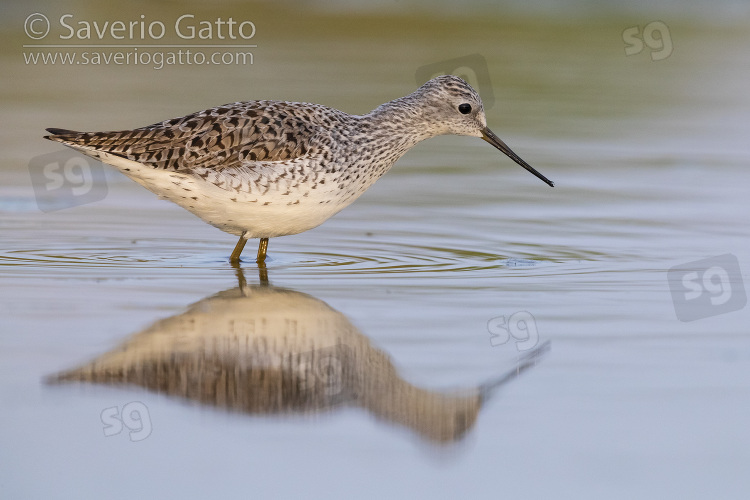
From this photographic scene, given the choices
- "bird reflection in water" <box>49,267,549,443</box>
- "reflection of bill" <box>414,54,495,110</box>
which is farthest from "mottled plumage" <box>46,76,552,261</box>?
"reflection of bill" <box>414,54,495,110</box>

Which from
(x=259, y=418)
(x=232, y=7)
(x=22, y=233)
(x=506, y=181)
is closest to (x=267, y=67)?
(x=232, y=7)

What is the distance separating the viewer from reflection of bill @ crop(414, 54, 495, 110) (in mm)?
19125

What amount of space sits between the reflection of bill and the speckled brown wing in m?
8.57

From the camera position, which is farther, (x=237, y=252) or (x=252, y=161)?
(x=237, y=252)

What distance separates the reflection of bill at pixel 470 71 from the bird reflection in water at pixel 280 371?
36.3 ft

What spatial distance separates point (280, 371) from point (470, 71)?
44.3 ft

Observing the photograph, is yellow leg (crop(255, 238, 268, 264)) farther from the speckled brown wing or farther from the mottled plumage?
the speckled brown wing

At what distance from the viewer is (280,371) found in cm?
693

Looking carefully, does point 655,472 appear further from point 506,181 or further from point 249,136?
point 506,181

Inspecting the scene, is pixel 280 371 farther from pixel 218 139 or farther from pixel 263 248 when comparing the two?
pixel 263 248

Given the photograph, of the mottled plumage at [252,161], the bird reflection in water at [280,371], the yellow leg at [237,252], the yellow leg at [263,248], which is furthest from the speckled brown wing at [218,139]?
the bird reflection in water at [280,371]

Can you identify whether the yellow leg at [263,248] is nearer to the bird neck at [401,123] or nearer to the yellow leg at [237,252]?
the yellow leg at [237,252]

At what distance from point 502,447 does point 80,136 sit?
531 cm

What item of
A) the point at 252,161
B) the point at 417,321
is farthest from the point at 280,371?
the point at 252,161
